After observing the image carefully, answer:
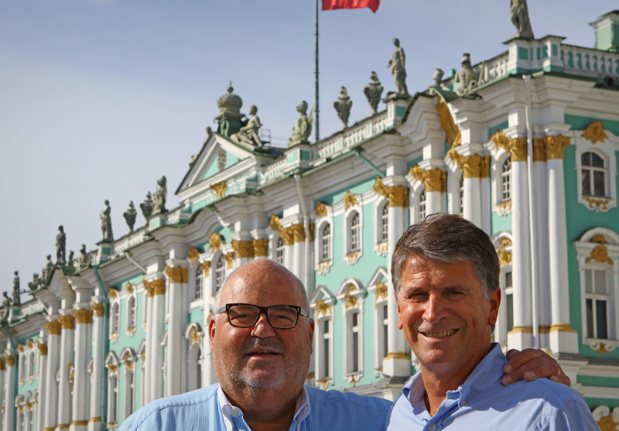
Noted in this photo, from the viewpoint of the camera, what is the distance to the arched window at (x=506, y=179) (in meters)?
25.7

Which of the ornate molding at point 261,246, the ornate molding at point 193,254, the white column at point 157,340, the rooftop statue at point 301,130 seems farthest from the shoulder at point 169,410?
the white column at point 157,340

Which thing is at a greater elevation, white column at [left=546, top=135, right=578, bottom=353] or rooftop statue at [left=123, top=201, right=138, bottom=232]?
rooftop statue at [left=123, top=201, right=138, bottom=232]

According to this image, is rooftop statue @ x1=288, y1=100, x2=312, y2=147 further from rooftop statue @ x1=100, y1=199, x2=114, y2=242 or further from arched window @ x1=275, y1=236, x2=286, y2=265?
rooftop statue @ x1=100, y1=199, x2=114, y2=242

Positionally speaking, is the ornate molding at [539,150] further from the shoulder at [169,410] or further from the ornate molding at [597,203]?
the shoulder at [169,410]

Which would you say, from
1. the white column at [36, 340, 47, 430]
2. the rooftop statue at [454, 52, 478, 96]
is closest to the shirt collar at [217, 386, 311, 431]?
the rooftop statue at [454, 52, 478, 96]

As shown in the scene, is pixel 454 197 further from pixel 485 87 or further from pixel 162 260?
pixel 162 260

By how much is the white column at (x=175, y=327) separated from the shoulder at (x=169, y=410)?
34.5 meters

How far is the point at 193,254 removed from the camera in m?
40.0

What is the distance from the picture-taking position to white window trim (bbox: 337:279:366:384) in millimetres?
30781

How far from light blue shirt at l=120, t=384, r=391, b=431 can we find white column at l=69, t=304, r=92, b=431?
147ft

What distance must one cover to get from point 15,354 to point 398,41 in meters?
38.0

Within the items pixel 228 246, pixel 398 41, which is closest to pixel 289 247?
pixel 228 246

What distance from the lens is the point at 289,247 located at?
1341 inches

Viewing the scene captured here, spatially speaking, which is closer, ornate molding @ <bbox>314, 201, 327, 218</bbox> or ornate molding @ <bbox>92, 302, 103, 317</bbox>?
ornate molding @ <bbox>314, 201, 327, 218</bbox>
